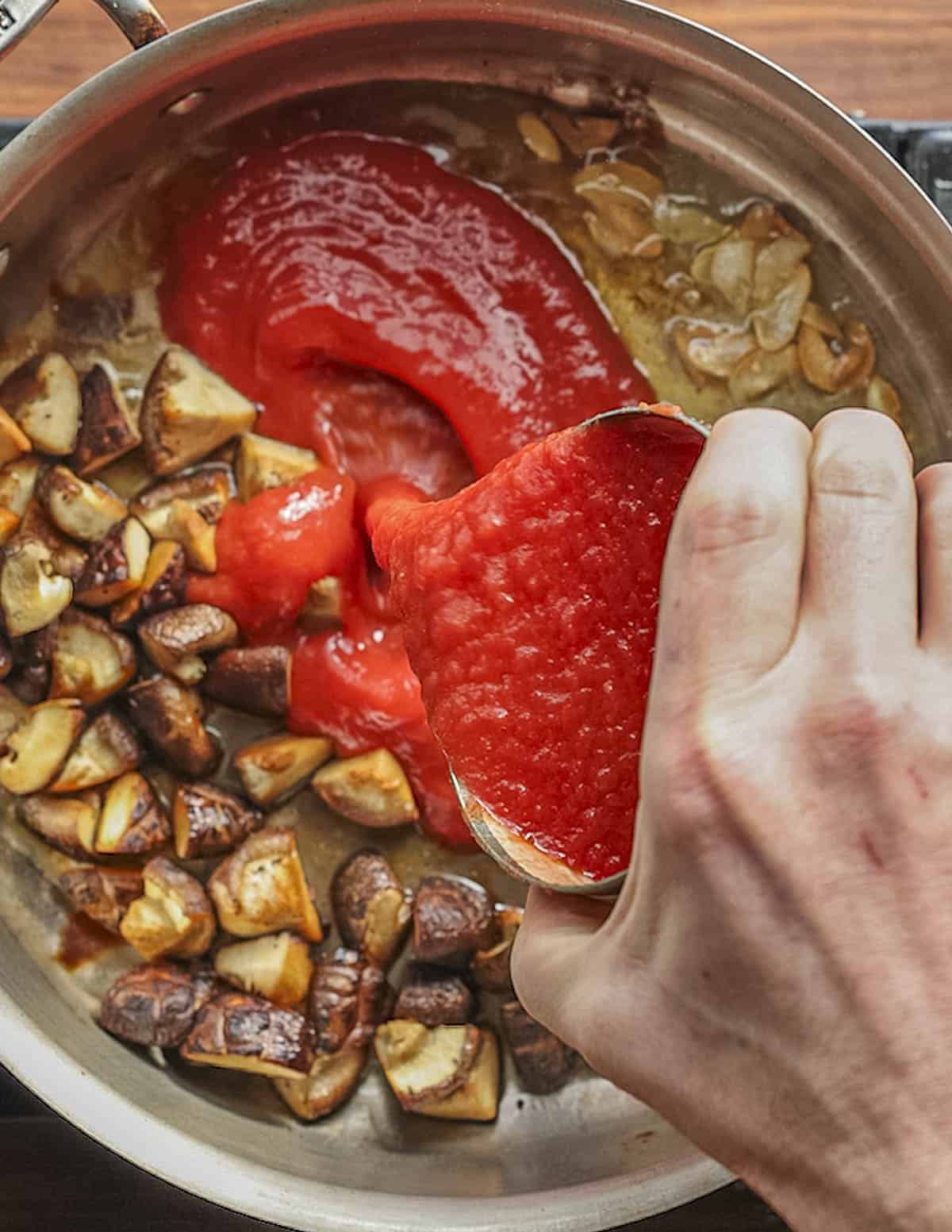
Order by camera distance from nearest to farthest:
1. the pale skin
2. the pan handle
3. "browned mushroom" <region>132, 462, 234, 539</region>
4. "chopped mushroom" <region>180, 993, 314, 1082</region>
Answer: the pale skin → the pan handle → "chopped mushroom" <region>180, 993, 314, 1082</region> → "browned mushroom" <region>132, 462, 234, 539</region>

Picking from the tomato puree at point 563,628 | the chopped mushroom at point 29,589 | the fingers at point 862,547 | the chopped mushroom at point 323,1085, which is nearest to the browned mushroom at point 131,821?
the chopped mushroom at point 29,589

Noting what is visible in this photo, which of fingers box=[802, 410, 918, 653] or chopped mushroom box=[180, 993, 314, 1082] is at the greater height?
fingers box=[802, 410, 918, 653]

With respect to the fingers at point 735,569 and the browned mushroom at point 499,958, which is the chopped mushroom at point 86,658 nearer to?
the browned mushroom at point 499,958

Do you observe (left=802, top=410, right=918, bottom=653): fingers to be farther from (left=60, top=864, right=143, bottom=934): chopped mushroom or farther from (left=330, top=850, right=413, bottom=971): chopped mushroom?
(left=60, top=864, right=143, bottom=934): chopped mushroom

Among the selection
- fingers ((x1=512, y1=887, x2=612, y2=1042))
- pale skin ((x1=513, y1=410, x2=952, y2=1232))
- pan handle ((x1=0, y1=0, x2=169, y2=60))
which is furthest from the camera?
pan handle ((x1=0, y1=0, x2=169, y2=60))

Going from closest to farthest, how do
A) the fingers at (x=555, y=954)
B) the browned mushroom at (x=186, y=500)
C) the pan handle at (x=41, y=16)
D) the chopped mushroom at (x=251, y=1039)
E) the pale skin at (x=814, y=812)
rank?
the pale skin at (x=814, y=812)
the fingers at (x=555, y=954)
the pan handle at (x=41, y=16)
the chopped mushroom at (x=251, y=1039)
the browned mushroom at (x=186, y=500)

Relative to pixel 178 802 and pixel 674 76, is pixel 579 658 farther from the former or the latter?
pixel 674 76

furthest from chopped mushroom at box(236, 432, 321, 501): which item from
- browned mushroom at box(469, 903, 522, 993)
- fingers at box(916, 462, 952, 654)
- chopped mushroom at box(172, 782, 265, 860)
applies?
fingers at box(916, 462, 952, 654)
